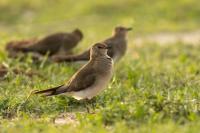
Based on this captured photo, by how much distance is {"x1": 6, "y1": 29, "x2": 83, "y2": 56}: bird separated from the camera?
13.2m

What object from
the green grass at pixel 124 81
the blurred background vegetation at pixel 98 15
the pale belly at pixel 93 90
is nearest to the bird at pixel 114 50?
the green grass at pixel 124 81

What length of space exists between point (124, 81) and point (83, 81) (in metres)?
2.13

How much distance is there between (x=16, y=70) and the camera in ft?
38.5

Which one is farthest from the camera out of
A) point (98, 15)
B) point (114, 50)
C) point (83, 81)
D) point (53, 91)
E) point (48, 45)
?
point (98, 15)

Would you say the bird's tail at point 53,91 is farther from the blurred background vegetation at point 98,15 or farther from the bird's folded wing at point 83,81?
the blurred background vegetation at point 98,15

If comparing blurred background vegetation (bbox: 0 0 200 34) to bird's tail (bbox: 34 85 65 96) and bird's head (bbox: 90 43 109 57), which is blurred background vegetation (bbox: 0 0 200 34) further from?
bird's tail (bbox: 34 85 65 96)

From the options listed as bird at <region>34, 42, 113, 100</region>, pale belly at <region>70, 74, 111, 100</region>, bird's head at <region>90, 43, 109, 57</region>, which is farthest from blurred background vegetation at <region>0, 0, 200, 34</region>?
pale belly at <region>70, 74, 111, 100</region>

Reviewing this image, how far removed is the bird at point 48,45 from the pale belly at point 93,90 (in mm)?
4030

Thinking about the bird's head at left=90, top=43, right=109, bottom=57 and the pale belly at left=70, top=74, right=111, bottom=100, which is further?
the bird's head at left=90, top=43, right=109, bottom=57

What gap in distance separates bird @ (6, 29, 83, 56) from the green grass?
34 cm

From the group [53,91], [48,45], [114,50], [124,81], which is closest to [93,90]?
[53,91]

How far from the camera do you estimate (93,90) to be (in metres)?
9.05

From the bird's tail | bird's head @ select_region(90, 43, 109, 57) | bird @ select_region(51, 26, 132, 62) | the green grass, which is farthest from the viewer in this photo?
bird @ select_region(51, 26, 132, 62)

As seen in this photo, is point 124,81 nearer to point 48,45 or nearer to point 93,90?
point 93,90
